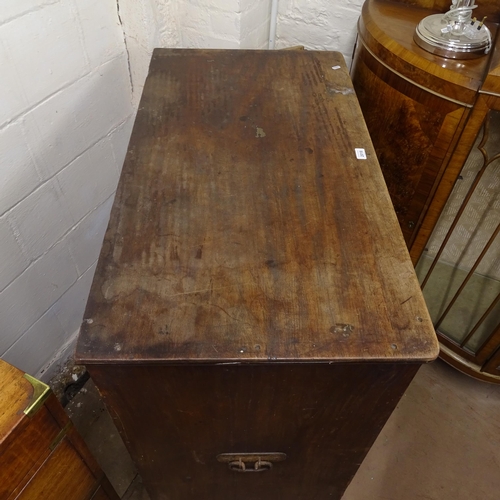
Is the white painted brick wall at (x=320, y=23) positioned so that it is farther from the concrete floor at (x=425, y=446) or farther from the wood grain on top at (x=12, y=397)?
the wood grain on top at (x=12, y=397)

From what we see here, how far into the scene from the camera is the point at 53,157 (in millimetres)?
981

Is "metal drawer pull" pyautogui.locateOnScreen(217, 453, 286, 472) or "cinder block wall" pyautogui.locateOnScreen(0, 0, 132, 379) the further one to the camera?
"cinder block wall" pyautogui.locateOnScreen(0, 0, 132, 379)

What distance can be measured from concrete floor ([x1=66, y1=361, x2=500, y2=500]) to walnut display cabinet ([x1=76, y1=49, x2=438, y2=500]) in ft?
1.07

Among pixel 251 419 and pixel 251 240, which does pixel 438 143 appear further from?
pixel 251 419

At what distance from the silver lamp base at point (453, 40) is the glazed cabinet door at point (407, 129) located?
69mm

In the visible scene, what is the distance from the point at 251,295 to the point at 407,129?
19.8 inches

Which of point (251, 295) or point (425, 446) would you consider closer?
point (251, 295)

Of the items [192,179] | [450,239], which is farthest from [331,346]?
[450,239]

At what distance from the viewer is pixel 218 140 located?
746 millimetres

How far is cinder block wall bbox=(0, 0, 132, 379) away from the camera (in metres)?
0.85

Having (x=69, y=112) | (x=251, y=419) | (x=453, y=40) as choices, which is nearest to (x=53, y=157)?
(x=69, y=112)

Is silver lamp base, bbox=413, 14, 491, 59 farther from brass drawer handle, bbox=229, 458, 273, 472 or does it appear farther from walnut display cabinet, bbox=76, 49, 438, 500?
brass drawer handle, bbox=229, 458, 273, 472

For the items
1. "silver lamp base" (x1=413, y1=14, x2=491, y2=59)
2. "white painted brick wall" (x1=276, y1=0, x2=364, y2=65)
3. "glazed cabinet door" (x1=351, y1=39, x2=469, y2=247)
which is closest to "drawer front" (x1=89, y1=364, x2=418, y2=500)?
"glazed cabinet door" (x1=351, y1=39, x2=469, y2=247)

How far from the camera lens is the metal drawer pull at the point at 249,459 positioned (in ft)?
2.39
